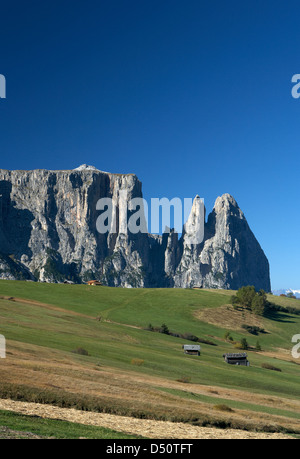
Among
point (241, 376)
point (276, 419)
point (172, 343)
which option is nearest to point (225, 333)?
point (172, 343)

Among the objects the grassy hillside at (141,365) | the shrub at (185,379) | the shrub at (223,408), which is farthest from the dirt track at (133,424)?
the shrub at (185,379)

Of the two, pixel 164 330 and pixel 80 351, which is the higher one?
pixel 80 351

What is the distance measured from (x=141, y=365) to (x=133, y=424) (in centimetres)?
2729

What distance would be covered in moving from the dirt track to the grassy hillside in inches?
62.6

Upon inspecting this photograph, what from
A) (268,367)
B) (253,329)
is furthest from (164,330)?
(253,329)

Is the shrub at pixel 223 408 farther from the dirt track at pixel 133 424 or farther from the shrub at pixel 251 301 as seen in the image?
the shrub at pixel 251 301

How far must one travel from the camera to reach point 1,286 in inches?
4781

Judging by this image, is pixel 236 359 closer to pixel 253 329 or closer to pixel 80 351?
pixel 80 351

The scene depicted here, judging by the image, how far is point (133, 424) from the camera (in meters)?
26.0

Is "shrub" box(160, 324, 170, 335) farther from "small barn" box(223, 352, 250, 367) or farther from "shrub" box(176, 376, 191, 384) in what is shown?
"shrub" box(176, 376, 191, 384)

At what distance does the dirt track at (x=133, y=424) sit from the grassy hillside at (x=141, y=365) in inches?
62.6

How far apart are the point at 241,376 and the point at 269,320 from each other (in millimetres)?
75753

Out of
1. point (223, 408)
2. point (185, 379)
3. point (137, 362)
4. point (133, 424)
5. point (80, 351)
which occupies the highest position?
point (80, 351)
